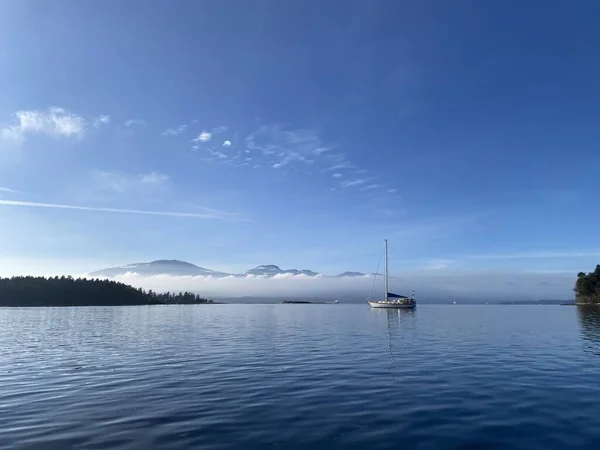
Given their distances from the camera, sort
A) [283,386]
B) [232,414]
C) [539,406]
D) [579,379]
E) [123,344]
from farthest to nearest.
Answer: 1. [123,344]
2. [579,379]
3. [283,386]
4. [539,406]
5. [232,414]

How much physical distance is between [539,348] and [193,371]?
44.1m

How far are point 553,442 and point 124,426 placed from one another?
20.1 m

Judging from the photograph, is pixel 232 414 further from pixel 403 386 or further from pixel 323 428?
pixel 403 386

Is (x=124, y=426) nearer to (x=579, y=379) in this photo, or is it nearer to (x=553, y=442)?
(x=553, y=442)

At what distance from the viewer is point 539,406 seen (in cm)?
2392

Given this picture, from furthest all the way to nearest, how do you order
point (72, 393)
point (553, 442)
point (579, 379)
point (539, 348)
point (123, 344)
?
point (123, 344), point (539, 348), point (579, 379), point (72, 393), point (553, 442)

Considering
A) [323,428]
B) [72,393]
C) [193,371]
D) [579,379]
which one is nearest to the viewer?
[323,428]

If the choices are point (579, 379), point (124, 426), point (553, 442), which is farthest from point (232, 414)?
point (579, 379)

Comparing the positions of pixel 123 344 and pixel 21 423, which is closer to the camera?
pixel 21 423

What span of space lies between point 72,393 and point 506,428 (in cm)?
2687

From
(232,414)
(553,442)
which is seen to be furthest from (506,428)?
(232,414)

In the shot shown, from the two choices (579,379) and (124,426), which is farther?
(579,379)

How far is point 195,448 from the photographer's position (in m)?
16.7

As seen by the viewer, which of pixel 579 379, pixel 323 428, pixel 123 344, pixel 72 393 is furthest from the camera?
→ pixel 123 344
